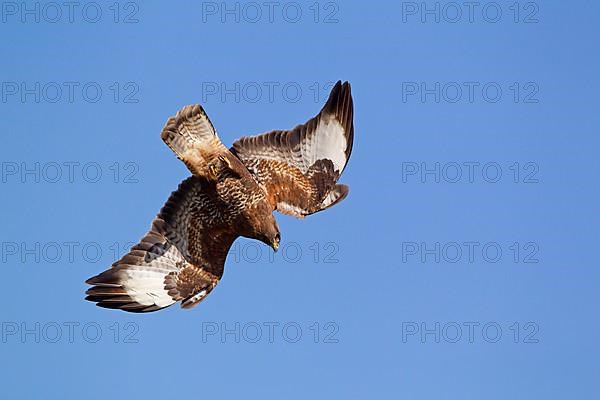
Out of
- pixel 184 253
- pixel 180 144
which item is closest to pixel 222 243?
pixel 184 253

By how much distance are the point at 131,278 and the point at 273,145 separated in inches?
96.7

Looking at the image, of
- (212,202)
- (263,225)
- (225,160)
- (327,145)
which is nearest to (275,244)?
(263,225)

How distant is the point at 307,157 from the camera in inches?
517

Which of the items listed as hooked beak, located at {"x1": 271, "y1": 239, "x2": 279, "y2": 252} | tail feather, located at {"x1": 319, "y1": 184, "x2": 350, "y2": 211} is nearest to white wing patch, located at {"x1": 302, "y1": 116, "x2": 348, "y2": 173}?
tail feather, located at {"x1": 319, "y1": 184, "x2": 350, "y2": 211}

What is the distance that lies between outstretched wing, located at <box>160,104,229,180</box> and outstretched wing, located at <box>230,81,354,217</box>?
640 mm

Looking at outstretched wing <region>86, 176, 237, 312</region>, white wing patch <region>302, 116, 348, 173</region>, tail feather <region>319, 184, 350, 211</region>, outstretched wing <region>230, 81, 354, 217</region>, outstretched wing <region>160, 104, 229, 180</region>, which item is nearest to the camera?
outstretched wing <region>160, 104, 229, 180</region>

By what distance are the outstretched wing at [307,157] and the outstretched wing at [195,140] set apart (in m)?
0.64

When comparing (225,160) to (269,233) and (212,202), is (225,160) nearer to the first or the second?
(212,202)

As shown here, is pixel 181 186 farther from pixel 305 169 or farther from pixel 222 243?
pixel 305 169

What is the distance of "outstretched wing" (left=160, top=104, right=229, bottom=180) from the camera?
12.1 metres

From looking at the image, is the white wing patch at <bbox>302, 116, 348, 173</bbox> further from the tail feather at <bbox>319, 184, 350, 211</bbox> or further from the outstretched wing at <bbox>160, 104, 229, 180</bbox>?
the outstretched wing at <bbox>160, 104, 229, 180</bbox>

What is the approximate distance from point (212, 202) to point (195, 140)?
79 centimetres

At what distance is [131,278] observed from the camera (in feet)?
40.1

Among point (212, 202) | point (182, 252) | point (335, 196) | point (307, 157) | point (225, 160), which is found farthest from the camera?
point (307, 157)
